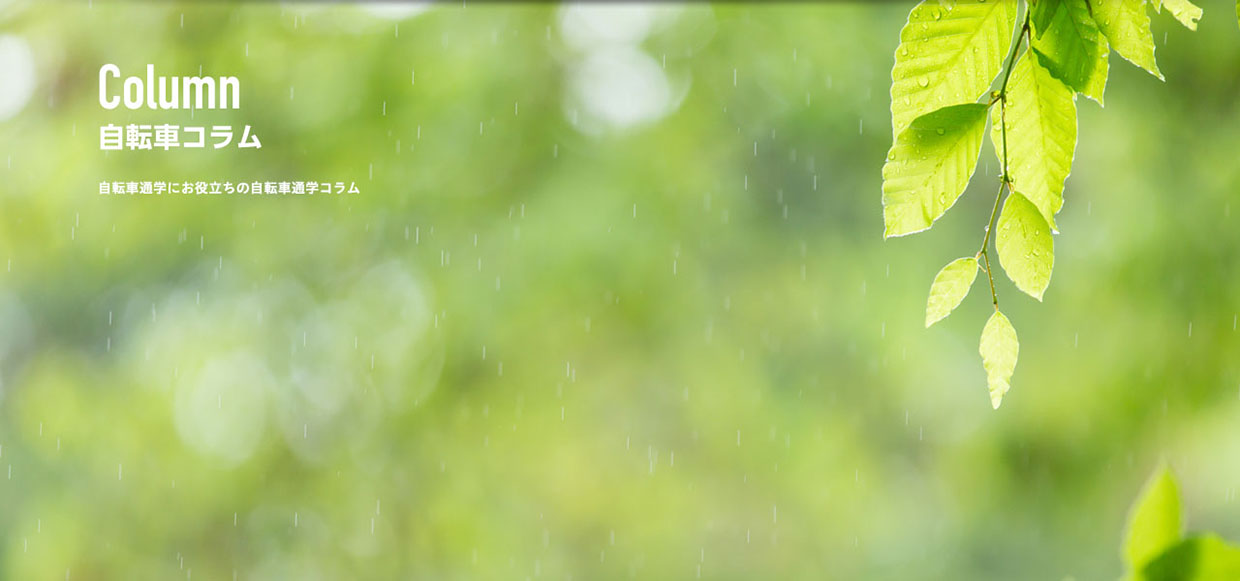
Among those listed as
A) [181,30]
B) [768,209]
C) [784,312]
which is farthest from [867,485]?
[181,30]

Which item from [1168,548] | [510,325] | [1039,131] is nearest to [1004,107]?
[1039,131]

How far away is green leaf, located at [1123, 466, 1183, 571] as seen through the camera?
0.34 meters

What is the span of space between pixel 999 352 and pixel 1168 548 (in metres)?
0.09

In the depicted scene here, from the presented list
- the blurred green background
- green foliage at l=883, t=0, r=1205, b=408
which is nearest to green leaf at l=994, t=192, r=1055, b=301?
green foliage at l=883, t=0, r=1205, b=408

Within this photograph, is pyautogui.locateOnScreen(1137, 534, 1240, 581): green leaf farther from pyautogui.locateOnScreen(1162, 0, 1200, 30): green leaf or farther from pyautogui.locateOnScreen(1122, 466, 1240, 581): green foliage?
pyautogui.locateOnScreen(1162, 0, 1200, 30): green leaf

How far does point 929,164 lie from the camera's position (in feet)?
1.02

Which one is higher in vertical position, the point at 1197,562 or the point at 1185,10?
the point at 1185,10

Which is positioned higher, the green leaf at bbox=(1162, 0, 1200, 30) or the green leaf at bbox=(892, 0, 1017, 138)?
the green leaf at bbox=(1162, 0, 1200, 30)

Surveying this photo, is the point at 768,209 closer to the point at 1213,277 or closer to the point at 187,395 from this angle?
the point at 1213,277

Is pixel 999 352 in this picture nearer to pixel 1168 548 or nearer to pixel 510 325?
pixel 1168 548

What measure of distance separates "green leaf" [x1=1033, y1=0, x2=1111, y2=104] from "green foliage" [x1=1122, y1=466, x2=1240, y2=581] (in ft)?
0.44

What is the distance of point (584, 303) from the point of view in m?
2.33

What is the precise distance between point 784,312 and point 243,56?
1.45 m

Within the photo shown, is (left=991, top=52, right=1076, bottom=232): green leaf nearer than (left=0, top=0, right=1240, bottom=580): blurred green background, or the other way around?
(left=991, top=52, right=1076, bottom=232): green leaf
